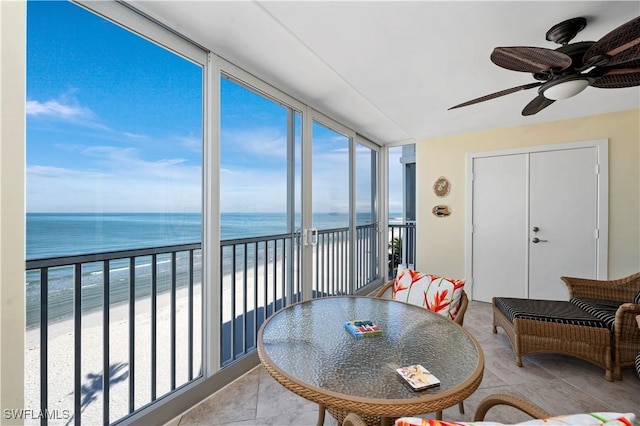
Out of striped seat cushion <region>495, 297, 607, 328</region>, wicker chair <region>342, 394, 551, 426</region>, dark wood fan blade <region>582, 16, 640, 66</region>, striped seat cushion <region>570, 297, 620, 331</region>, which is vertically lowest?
striped seat cushion <region>495, 297, 607, 328</region>

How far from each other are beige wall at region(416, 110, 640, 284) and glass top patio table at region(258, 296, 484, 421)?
2.88 meters

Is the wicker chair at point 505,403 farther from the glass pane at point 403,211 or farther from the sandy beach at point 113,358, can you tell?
the glass pane at point 403,211

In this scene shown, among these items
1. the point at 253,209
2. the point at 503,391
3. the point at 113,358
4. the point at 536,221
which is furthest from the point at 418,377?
the point at 536,221

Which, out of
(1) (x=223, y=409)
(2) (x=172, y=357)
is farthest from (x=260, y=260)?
(1) (x=223, y=409)

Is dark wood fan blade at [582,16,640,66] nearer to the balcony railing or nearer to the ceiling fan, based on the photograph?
the ceiling fan

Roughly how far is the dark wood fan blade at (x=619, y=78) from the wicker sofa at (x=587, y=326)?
1.56 m

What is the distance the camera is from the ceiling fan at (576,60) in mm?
1358

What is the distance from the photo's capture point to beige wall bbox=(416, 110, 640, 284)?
10.5ft

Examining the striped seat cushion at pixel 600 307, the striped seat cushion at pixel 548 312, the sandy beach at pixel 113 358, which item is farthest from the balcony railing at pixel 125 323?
the striped seat cushion at pixel 600 307

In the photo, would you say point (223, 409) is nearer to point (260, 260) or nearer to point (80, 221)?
point (260, 260)

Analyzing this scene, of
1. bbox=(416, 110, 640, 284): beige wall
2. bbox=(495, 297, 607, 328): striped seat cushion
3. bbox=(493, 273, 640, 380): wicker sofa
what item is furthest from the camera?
bbox=(416, 110, 640, 284): beige wall

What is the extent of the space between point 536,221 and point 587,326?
1.82 meters

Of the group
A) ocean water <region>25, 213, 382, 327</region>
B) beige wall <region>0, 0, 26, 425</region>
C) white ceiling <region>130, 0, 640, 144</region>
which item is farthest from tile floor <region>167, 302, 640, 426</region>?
white ceiling <region>130, 0, 640, 144</region>

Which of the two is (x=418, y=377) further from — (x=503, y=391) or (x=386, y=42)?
(x=386, y=42)
